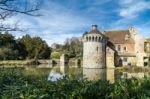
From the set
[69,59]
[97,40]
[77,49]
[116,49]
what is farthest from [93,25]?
[77,49]

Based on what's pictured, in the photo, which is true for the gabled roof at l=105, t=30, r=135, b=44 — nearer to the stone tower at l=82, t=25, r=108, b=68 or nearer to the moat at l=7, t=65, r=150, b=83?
the stone tower at l=82, t=25, r=108, b=68

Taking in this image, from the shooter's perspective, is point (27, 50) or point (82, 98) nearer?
point (82, 98)

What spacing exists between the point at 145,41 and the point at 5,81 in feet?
156

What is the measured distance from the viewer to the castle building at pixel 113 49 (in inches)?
1879

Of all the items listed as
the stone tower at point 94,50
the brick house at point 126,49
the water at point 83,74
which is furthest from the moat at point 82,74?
the brick house at point 126,49

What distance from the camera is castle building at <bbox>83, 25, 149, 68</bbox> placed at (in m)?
47.7

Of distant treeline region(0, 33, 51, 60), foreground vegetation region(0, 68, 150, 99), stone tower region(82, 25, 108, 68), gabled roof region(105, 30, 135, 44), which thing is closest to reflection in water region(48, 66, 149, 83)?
foreground vegetation region(0, 68, 150, 99)

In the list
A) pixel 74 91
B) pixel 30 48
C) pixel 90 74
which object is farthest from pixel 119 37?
pixel 74 91

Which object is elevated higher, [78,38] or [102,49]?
[78,38]

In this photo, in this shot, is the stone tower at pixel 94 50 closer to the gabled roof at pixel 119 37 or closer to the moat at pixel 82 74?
the gabled roof at pixel 119 37

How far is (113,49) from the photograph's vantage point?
52719mm

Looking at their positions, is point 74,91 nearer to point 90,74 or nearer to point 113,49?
point 90,74

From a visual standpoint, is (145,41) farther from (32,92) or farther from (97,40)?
(32,92)

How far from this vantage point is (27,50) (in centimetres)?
6381
